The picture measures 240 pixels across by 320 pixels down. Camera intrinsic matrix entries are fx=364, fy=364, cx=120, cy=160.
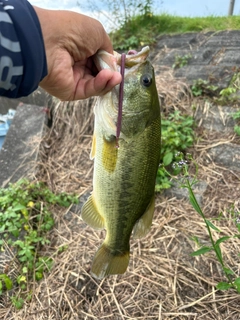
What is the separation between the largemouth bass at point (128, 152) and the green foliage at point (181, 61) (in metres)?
3.25

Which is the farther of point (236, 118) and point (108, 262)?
point (236, 118)

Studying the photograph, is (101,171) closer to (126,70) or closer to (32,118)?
(126,70)

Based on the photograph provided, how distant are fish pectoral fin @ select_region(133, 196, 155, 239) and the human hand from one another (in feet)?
2.19

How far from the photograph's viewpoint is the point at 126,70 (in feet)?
5.37

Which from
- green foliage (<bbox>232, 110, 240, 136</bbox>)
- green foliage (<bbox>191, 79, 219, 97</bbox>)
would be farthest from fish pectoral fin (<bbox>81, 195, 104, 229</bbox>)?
green foliage (<bbox>191, 79, 219, 97</bbox>)

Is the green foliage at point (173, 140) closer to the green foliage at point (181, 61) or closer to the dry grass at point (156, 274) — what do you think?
the dry grass at point (156, 274)

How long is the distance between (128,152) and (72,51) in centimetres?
53

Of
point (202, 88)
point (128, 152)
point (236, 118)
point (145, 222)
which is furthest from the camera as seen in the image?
point (202, 88)

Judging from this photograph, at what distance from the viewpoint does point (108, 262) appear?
203cm

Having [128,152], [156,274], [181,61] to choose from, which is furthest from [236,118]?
[128,152]

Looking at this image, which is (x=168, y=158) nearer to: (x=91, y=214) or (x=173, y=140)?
(x=173, y=140)

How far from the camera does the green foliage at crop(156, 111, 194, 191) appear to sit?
3.25 metres

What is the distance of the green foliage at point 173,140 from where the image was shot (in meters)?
3.25

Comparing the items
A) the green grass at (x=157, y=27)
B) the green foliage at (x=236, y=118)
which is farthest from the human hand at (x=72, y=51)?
the green grass at (x=157, y=27)
